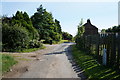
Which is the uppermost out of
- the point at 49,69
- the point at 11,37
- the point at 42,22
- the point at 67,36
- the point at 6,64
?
the point at 42,22

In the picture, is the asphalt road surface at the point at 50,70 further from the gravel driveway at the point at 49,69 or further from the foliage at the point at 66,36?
the foliage at the point at 66,36

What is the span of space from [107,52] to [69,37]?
81.1 metres

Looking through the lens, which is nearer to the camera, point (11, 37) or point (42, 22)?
point (11, 37)

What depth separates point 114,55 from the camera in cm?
778

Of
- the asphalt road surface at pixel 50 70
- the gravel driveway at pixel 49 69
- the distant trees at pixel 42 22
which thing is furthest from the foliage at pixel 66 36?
the asphalt road surface at pixel 50 70

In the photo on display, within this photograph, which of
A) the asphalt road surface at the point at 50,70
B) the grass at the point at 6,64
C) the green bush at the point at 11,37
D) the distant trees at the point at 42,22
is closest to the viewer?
the asphalt road surface at the point at 50,70

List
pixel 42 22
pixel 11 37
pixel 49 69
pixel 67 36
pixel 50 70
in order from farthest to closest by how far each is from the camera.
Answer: pixel 67 36 → pixel 42 22 → pixel 11 37 → pixel 49 69 → pixel 50 70

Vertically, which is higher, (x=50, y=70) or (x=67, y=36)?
(x=67, y=36)

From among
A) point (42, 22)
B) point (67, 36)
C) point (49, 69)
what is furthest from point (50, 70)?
point (67, 36)

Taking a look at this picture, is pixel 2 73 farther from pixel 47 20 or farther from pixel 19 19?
pixel 47 20

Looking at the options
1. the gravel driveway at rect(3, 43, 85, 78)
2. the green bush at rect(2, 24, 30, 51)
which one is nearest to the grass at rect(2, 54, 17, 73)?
the gravel driveway at rect(3, 43, 85, 78)

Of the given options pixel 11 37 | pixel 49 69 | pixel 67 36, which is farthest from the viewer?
pixel 67 36

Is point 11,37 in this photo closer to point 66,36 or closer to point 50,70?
point 50,70

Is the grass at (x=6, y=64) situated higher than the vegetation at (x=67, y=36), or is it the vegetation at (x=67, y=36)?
the vegetation at (x=67, y=36)
